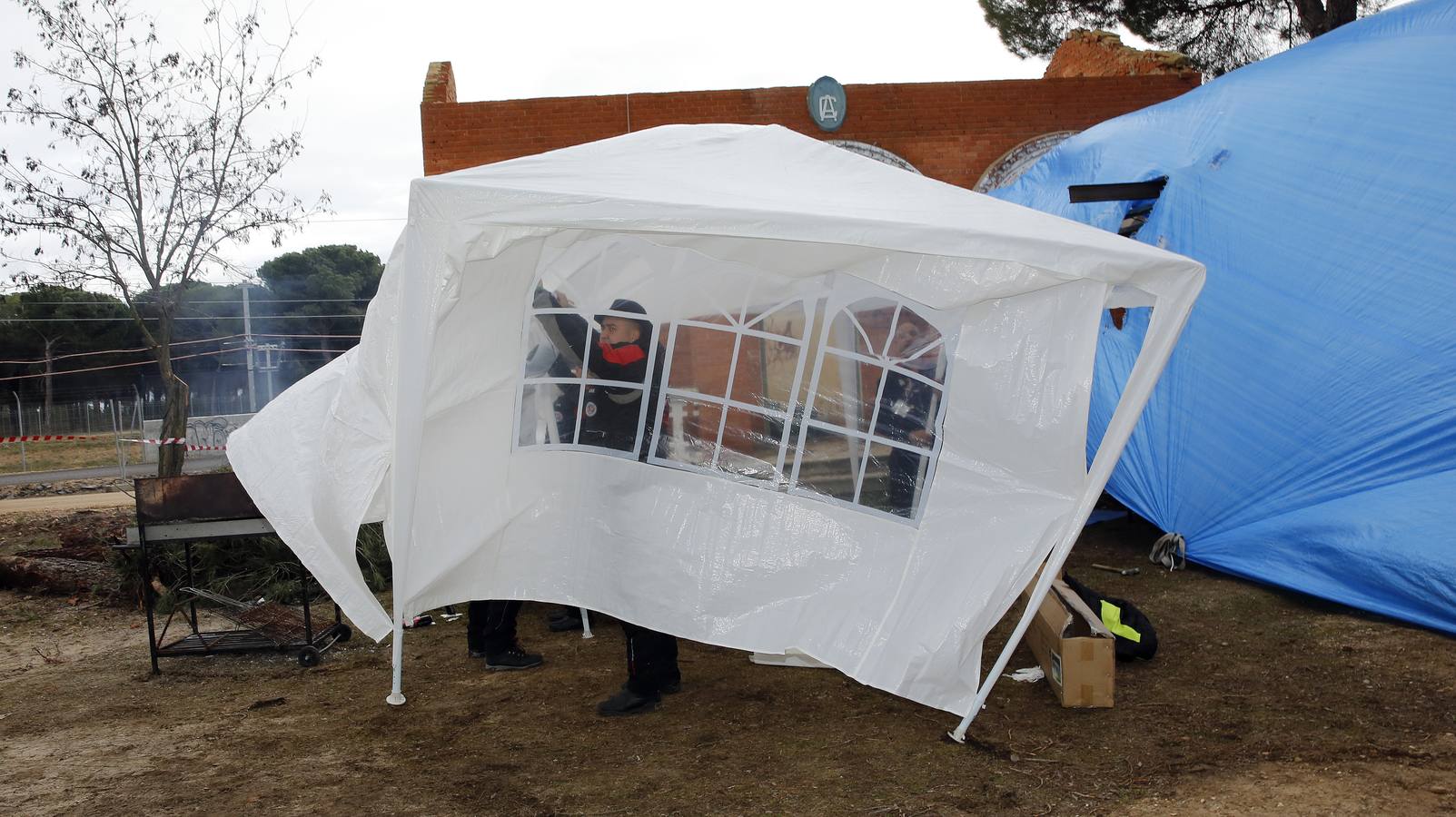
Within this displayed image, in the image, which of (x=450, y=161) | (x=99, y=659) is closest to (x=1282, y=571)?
(x=99, y=659)

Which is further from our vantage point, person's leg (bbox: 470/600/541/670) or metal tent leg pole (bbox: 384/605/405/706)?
person's leg (bbox: 470/600/541/670)

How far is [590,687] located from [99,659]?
115 inches

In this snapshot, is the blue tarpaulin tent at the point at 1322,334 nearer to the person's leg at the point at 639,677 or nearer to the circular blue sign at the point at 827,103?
the person's leg at the point at 639,677

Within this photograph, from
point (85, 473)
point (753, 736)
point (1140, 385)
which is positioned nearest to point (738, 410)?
point (753, 736)

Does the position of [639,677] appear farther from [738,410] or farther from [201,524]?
[201,524]

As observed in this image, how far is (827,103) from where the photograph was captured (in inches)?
494

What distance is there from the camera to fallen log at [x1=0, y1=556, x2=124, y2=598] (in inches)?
267

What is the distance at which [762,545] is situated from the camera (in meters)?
3.91

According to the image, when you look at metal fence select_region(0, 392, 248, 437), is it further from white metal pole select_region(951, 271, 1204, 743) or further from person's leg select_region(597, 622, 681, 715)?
white metal pole select_region(951, 271, 1204, 743)

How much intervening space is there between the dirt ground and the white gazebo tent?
1.12 feet

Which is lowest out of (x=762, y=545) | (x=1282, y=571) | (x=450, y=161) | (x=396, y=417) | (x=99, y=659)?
(x=99, y=659)

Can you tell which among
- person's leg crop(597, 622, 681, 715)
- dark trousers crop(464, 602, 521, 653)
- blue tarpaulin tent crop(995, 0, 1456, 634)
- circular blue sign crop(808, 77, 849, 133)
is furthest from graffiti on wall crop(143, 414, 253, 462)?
blue tarpaulin tent crop(995, 0, 1456, 634)

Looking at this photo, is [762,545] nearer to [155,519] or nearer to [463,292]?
[463,292]

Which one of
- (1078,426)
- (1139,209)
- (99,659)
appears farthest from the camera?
(1139,209)
